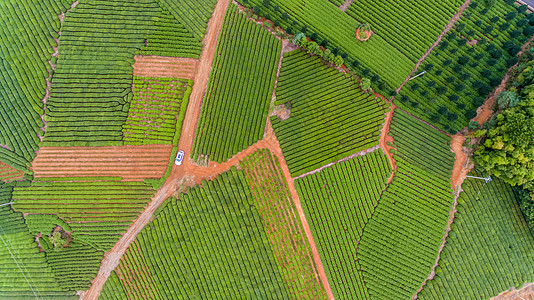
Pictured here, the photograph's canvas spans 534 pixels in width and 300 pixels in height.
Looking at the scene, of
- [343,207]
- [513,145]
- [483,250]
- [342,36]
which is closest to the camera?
[513,145]

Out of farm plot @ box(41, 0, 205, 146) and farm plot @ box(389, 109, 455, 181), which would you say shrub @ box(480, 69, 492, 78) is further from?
farm plot @ box(41, 0, 205, 146)

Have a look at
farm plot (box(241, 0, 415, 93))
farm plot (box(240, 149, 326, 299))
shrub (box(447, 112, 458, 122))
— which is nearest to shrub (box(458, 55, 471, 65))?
farm plot (box(241, 0, 415, 93))

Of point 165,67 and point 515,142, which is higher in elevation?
point 165,67

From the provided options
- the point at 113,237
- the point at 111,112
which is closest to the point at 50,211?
the point at 113,237

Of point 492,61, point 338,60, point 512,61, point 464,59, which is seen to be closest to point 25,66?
point 338,60

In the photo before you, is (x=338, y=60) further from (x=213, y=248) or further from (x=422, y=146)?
(x=213, y=248)

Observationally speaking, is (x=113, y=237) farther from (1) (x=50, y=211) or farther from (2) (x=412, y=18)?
(2) (x=412, y=18)

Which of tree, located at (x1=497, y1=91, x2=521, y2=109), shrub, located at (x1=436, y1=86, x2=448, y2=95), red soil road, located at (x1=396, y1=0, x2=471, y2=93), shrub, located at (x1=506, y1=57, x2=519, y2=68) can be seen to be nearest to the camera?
tree, located at (x1=497, y1=91, x2=521, y2=109)
